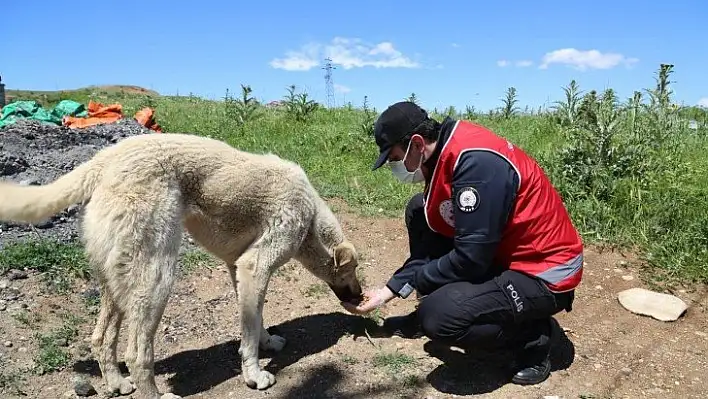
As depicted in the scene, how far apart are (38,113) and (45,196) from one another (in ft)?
23.8

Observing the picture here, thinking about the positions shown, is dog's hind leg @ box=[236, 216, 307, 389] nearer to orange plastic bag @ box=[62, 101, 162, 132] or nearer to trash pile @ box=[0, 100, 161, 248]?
trash pile @ box=[0, 100, 161, 248]

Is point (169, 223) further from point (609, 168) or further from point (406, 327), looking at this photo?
point (609, 168)

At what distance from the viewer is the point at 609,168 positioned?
20.2ft

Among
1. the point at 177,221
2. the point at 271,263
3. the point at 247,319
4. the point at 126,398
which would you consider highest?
the point at 177,221

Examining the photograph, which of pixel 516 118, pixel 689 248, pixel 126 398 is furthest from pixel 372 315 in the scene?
pixel 516 118

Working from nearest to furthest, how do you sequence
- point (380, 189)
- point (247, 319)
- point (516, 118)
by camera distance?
point (247, 319)
point (380, 189)
point (516, 118)

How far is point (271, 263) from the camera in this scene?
12.1 ft

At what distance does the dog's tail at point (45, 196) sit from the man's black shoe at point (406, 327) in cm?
228

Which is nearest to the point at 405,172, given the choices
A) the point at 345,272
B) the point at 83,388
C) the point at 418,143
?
the point at 418,143

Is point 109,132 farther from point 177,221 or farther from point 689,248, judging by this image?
point 689,248

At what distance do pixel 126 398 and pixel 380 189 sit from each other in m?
4.11

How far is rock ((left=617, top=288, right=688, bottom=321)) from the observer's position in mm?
4438

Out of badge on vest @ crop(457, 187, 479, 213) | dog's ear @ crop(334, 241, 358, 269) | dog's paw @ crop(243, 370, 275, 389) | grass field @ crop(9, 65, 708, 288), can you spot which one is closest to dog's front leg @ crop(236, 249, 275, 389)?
dog's paw @ crop(243, 370, 275, 389)

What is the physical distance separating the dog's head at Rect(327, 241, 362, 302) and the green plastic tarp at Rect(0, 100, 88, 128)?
660 cm
